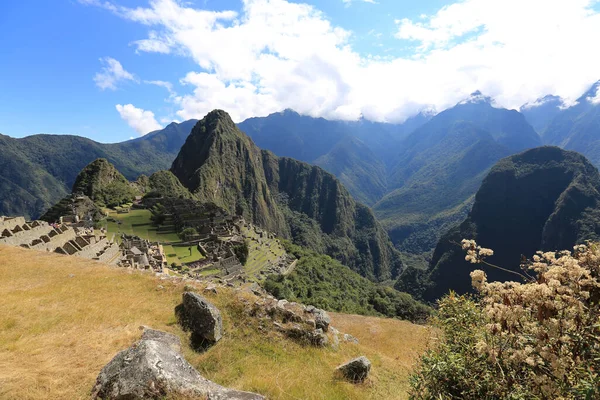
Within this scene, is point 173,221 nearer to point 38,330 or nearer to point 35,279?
point 35,279

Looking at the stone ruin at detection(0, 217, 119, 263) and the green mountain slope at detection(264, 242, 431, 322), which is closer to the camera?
the stone ruin at detection(0, 217, 119, 263)

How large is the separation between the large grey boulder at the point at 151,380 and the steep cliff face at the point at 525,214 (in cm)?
14024

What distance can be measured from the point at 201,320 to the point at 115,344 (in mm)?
2765

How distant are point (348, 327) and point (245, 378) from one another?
A: 1722cm

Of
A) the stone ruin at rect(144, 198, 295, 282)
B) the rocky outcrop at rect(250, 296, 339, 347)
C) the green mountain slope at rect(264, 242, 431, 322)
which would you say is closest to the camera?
the rocky outcrop at rect(250, 296, 339, 347)

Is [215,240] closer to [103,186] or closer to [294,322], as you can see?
[294,322]

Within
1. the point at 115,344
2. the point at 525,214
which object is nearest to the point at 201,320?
the point at 115,344

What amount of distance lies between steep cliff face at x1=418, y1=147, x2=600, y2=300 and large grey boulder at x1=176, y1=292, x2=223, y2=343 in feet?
448

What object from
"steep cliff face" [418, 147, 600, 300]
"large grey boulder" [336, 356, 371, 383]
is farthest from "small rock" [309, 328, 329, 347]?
"steep cliff face" [418, 147, 600, 300]

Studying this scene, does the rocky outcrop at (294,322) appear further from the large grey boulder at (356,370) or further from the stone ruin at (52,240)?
the stone ruin at (52,240)

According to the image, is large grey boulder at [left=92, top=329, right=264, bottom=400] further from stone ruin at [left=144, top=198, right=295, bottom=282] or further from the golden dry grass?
stone ruin at [left=144, top=198, right=295, bottom=282]

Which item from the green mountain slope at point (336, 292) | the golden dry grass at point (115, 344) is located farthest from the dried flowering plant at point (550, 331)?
the green mountain slope at point (336, 292)

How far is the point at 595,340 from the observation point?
2.86 meters

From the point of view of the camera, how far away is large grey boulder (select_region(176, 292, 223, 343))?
10812 mm
